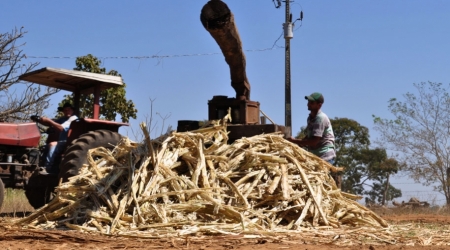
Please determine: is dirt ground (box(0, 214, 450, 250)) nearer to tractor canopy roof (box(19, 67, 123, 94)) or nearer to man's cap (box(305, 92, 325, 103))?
man's cap (box(305, 92, 325, 103))

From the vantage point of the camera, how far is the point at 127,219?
5734 millimetres

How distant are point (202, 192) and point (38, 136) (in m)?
5.31

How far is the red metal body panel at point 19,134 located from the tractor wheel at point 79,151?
4.95 feet

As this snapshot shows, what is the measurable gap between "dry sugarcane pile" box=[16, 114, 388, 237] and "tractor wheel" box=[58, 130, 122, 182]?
1.74 metres

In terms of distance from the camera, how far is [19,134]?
10203mm

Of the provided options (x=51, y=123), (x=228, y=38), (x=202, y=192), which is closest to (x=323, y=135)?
(x=228, y=38)

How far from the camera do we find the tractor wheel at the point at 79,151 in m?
8.66

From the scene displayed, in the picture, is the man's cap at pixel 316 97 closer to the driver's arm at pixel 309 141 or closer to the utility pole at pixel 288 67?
the driver's arm at pixel 309 141

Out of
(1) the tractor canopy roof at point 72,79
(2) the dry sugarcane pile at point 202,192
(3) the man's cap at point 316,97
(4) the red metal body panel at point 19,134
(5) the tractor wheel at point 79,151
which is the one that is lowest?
(2) the dry sugarcane pile at point 202,192

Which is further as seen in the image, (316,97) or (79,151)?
(79,151)

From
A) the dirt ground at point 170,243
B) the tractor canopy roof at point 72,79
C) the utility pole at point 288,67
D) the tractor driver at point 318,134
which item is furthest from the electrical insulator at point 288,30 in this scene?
the dirt ground at point 170,243

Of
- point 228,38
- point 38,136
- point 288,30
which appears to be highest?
point 288,30

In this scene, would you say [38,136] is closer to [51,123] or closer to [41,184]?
[51,123]

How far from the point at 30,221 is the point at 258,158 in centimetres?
239
